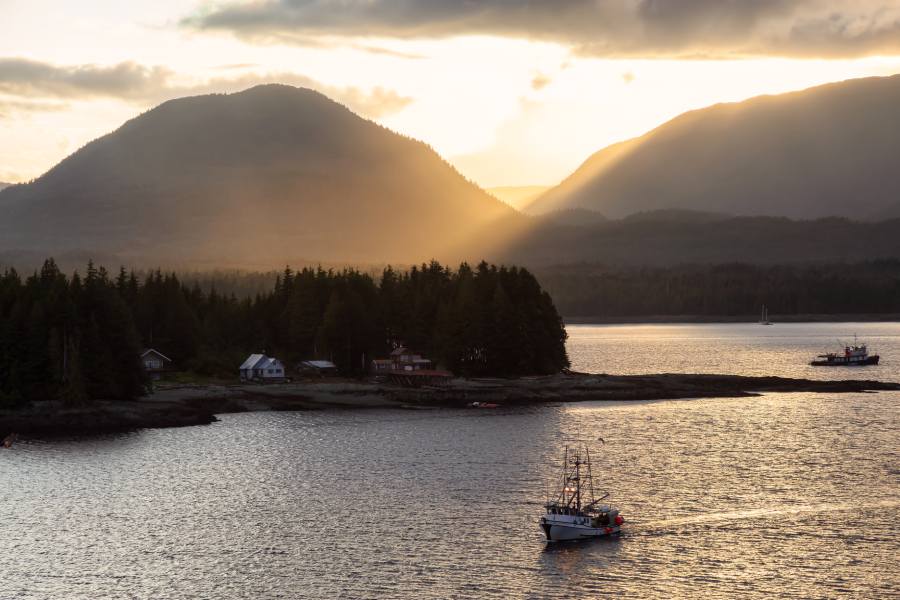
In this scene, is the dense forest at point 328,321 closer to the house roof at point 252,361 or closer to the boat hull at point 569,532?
the house roof at point 252,361

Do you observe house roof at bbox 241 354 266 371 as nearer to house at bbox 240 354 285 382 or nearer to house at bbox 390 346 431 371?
house at bbox 240 354 285 382

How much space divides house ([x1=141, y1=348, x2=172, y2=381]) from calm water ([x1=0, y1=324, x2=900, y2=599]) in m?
35.1

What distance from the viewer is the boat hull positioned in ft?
237

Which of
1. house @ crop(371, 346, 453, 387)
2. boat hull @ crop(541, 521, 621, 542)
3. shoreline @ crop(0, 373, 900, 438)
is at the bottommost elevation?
boat hull @ crop(541, 521, 621, 542)

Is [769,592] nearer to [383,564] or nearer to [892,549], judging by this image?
[892,549]

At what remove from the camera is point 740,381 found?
565 ft

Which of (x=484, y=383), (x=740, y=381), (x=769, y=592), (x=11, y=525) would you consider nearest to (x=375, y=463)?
(x=11, y=525)

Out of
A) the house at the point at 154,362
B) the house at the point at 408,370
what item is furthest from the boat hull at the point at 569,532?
the house at the point at 154,362

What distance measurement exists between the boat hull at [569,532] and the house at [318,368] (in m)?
100

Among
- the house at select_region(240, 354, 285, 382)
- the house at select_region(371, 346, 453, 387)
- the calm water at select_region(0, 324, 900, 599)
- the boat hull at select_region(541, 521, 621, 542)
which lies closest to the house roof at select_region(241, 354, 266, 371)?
the house at select_region(240, 354, 285, 382)

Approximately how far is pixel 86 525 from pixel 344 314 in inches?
3728

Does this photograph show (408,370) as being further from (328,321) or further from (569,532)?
(569,532)

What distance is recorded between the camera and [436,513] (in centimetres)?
7925

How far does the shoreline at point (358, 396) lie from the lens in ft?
394
